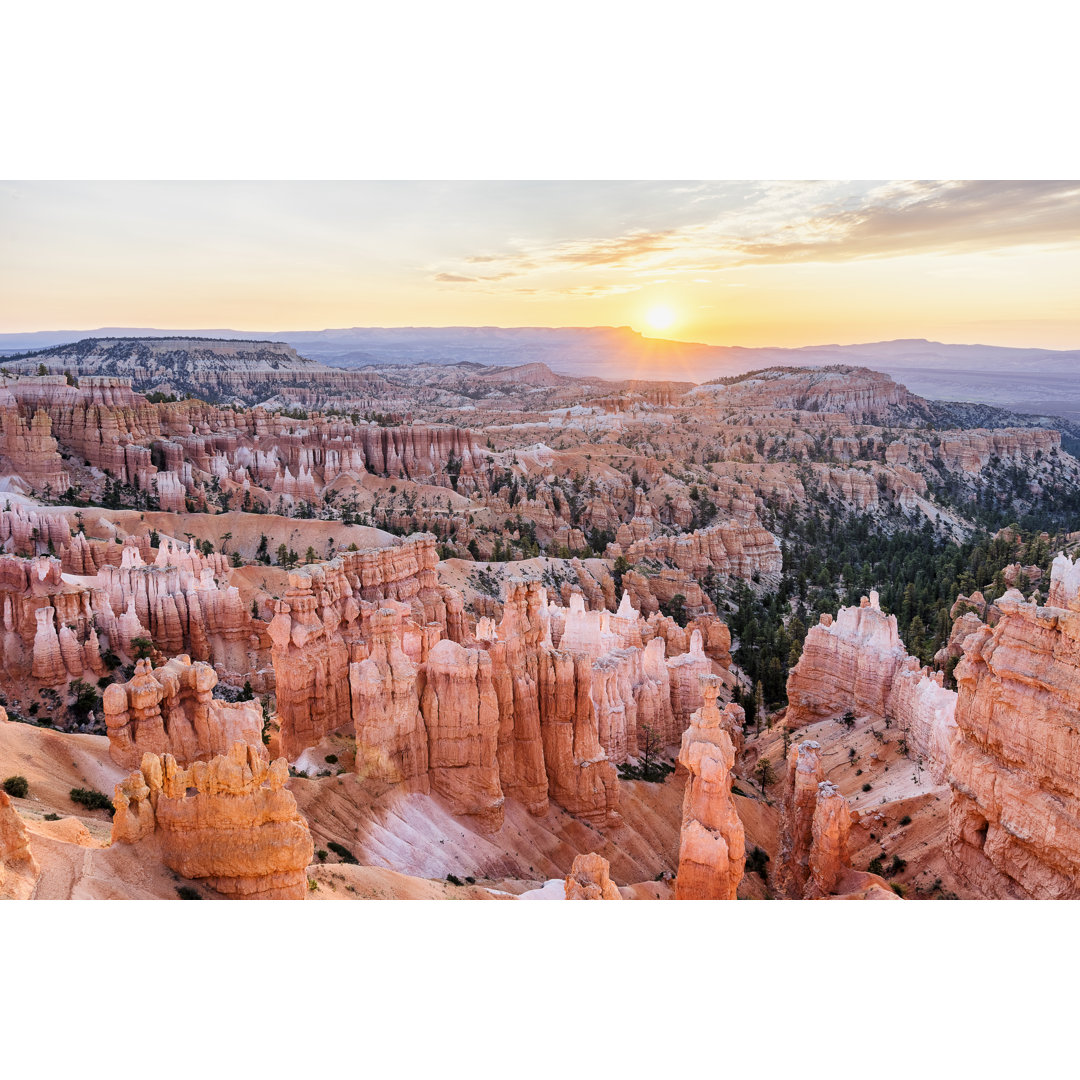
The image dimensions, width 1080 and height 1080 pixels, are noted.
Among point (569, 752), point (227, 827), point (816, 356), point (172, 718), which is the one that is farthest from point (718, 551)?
point (227, 827)

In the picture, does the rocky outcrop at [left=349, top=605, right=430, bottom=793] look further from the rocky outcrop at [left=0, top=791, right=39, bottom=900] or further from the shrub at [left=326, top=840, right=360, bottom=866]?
the rocky outcrop at [left=0, top=791, right=39, bottom=900]

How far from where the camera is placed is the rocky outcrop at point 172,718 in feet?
46.8

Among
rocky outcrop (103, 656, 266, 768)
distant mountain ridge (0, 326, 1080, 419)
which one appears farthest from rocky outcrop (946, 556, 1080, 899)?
rocky outcrop (103, 656, 266, 768)

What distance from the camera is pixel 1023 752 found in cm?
1090

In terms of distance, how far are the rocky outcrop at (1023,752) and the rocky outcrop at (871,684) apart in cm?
338

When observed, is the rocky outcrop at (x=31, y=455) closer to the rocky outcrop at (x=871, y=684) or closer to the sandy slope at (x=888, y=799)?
the rocky outcrop at (x=871, y=684)

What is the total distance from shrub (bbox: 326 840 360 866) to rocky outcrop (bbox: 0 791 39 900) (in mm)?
4804

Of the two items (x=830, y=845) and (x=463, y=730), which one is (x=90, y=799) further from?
(x=830, y=845)

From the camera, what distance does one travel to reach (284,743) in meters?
16.3

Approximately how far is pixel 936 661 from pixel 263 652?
71.7 feet

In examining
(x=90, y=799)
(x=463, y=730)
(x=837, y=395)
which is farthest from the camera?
(x=837, y=395)

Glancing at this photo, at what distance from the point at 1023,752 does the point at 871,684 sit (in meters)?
9.22

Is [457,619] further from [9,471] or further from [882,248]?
[9,471]

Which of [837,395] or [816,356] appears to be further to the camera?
[837,395]
